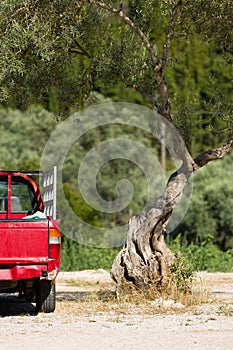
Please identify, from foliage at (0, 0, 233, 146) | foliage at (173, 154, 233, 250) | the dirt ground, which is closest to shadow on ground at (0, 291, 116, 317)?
Result: the dirt ground

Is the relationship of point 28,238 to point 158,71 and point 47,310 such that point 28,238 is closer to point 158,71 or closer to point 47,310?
point 47,310

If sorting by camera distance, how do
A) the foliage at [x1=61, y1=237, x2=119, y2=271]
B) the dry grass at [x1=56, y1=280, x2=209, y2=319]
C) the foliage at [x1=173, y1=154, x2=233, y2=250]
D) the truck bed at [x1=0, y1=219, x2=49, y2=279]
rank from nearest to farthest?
1. the truck bed at [x1=0, y1=219, x2=49, y2=279]
2. the dry grass at [x1=56, y1=280, x2=209, y2=319]
3. the foliage at [x1=61, y1=237, x2=119, y2=271]
4. the foliage at [x1=173, y1=154, x2=233, y2=250]

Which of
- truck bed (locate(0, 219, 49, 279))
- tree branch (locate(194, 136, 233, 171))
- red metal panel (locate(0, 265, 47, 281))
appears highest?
tree branch (locate(194, 136, 233, 171))

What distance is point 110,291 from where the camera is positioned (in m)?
12.5

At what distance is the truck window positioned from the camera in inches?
452

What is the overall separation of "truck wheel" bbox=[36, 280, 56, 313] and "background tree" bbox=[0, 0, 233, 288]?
135 centimetres

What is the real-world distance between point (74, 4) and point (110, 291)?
4.36 m

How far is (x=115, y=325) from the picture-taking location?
9.12 metres

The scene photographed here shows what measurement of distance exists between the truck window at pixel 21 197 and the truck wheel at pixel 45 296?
4.89 ft

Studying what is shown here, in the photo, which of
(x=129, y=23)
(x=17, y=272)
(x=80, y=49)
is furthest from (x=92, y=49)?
(x=17, y=272)

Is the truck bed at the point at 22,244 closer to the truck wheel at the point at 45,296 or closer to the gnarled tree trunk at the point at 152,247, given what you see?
the truck wheel at the point at 45,296

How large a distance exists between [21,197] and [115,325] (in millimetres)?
3339

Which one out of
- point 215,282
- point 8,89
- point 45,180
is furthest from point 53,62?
point 215,282

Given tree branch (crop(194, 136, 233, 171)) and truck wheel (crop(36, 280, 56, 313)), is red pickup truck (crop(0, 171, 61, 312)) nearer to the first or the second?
truck wheel (crop(36, 280, 56, 313))
